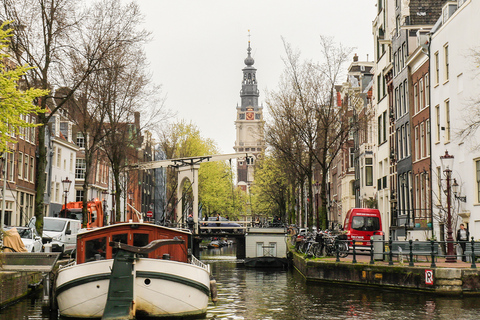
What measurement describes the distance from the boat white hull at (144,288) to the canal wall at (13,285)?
94.7 inches

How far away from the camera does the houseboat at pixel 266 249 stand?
139 feet

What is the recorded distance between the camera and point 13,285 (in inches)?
792

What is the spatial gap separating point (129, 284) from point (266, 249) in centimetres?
2721

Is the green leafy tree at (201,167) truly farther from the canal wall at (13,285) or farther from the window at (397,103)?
the canal wall at (13,285)

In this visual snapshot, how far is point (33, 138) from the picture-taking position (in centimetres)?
5600

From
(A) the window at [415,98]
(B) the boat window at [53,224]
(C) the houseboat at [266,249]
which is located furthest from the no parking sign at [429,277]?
(A) the window at [415,98]

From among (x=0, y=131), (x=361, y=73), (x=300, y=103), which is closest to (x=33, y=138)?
(x=300, y=103)

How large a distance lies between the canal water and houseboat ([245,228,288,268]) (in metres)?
14.7

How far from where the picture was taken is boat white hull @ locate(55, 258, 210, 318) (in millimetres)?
16219

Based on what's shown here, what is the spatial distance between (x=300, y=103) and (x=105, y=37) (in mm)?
13190

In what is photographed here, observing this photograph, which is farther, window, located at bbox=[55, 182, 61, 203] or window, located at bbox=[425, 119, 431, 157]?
window, located at bbox=[55, 182, 61, 203]

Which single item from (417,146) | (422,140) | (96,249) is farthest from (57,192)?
(96,249)

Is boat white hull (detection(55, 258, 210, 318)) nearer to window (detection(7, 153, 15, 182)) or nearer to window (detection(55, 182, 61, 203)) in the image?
window (detection(7, 153, 15, 182))

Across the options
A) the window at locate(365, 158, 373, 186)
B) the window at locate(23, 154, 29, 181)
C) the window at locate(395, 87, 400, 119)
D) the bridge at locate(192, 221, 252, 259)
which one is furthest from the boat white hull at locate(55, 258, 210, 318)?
the window at locate(365, 158, 373, 186)
